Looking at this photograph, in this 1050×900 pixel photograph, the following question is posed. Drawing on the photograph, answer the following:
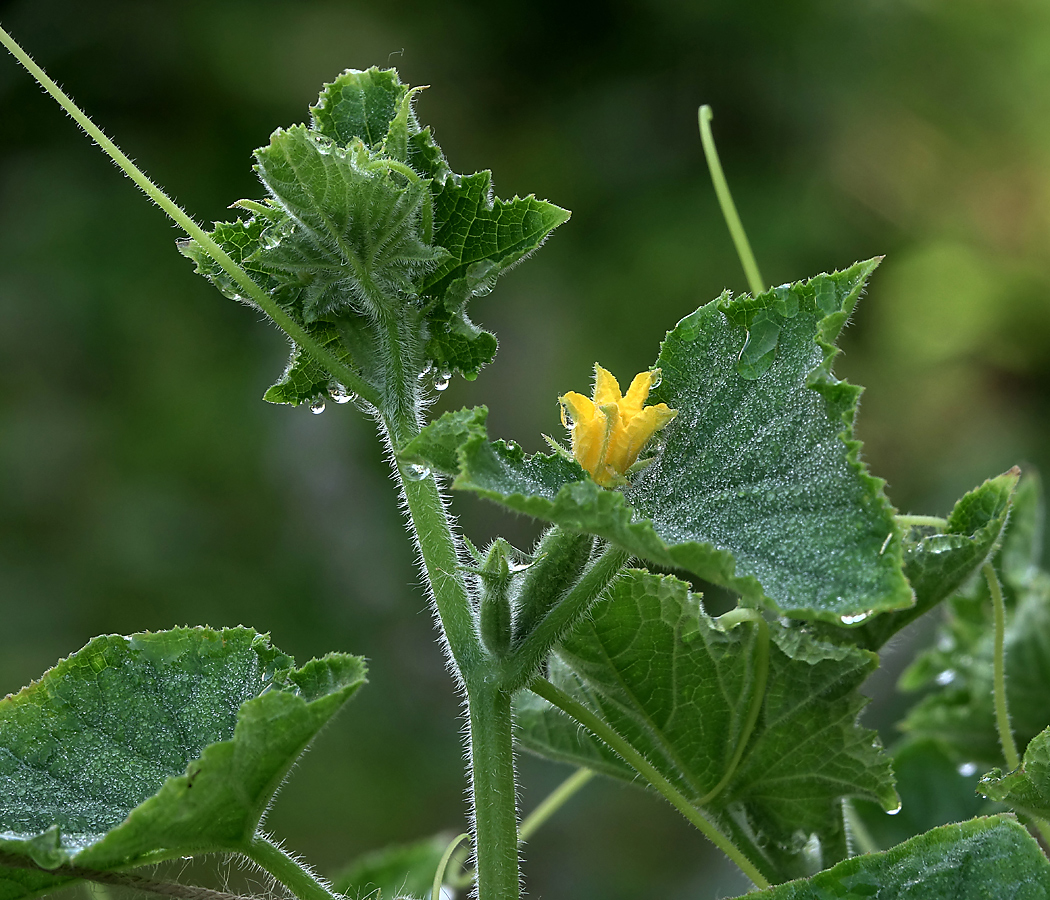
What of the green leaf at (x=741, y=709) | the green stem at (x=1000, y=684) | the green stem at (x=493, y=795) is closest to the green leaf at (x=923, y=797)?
the green stem at (x=1000, y=684)

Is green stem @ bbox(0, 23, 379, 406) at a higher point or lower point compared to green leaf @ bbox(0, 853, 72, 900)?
higher

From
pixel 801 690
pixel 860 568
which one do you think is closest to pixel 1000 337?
pixel 801 690

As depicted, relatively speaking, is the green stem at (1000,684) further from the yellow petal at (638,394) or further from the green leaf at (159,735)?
the green leaf at (159,735)

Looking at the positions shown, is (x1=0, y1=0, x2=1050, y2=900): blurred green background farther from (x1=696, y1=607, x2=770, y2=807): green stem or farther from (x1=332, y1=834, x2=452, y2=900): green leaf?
(x1=696, y1=607, x2=770, y2=807): green stem

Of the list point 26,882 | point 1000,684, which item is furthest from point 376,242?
point 1000,684

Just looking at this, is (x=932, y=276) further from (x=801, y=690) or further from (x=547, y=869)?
(x=801, y=690)

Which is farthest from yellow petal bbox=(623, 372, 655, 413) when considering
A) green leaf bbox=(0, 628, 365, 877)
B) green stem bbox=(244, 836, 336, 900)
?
green stem bbox=(244, 836, 336, 900)

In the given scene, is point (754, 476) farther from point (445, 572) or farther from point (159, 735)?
point (159, 735)
